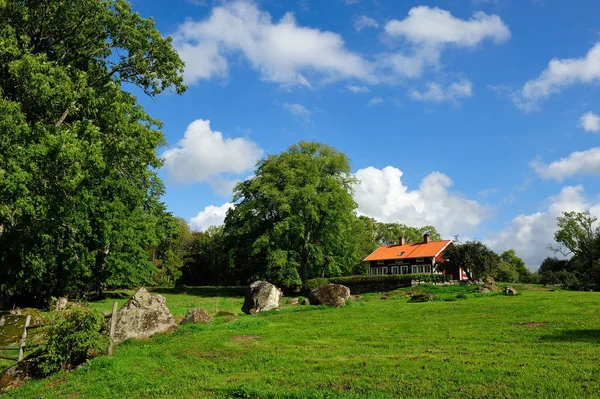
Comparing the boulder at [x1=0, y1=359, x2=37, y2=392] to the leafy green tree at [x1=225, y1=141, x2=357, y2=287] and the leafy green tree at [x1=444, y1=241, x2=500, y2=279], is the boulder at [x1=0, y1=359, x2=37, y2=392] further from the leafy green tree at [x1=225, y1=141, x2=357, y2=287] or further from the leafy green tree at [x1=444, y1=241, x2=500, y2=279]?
the leafy green tree at [x1=444, y1=241, x2=500, y2=279]

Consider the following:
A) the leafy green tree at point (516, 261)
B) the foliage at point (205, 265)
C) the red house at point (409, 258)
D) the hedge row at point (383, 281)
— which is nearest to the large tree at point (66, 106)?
the hedge row at point (383, 281)

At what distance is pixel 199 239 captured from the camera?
96.3 metres

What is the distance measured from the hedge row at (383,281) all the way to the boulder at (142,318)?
3058 cm

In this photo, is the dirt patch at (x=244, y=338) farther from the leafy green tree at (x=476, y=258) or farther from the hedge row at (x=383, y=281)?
the leafy green tree at (x=476, y=258)

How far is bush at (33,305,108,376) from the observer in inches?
567

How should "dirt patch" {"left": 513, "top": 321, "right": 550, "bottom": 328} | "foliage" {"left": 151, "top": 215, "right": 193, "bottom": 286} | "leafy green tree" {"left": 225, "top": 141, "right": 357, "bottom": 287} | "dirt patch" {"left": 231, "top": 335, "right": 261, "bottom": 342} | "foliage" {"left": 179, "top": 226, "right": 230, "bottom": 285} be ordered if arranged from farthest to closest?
"foliage" {"left": 179, "top": 226, "right": 230, "bottom": 285} < "foliage" {"left": 151, "top": 215, "right": 193, "bottom": 286} < "leafy green tree" {"left": 225, "top": 141, "right": 357, "bottom": 287} < "dirt patch" {"left": 513, "top": 321, "right": 550, "bottom": 328} < "dirt patch" {"left": 231, "top": 335, "right": 261, "bottom": 342}

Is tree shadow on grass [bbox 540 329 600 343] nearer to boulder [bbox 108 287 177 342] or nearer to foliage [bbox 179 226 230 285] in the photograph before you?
boulder [bbox 108 287 177 342]

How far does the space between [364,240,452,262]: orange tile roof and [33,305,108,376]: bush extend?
60109mm

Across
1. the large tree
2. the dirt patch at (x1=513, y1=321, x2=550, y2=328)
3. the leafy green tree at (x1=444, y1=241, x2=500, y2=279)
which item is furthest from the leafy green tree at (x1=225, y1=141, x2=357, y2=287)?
the dirt patch at (x1=513, y1=321, x2=550, y2=328)

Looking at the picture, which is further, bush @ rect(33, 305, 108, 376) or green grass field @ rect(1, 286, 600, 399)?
bush @ rect(33, 305, 108, 376)

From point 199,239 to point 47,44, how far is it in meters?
75.9

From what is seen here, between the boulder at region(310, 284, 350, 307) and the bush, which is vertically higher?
the boulder at region(310, 284, 350, 307)

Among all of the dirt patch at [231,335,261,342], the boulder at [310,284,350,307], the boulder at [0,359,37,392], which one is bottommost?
the boulder at [0,359,37,392]

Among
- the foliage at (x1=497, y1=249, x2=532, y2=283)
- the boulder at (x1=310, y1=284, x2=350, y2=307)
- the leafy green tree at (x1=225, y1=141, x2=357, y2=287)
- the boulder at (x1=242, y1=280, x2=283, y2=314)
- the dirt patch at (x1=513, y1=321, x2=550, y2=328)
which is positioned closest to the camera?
the dirt patch at (x1=513, y1=321, x2=550, y2=328)
